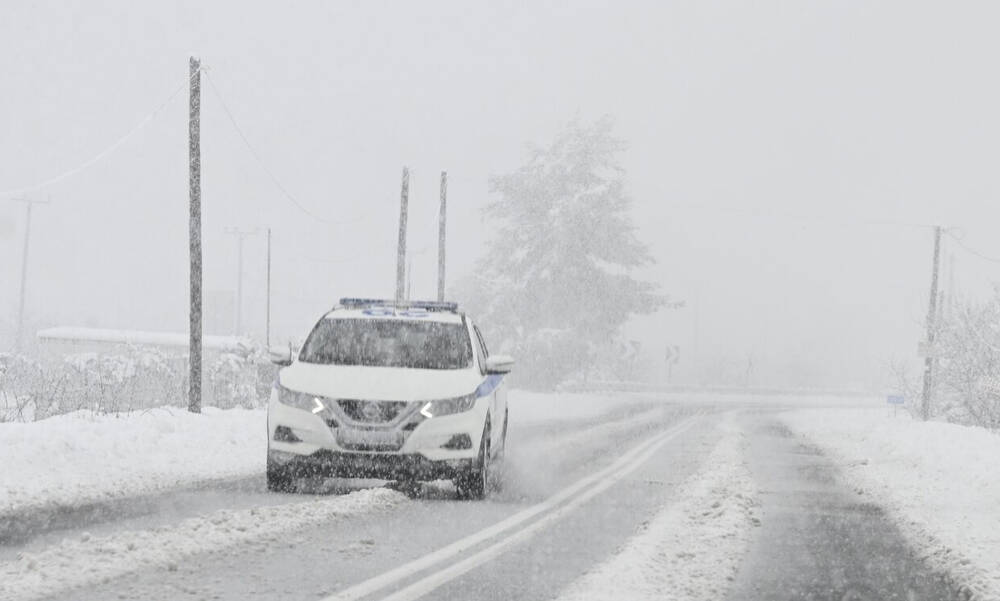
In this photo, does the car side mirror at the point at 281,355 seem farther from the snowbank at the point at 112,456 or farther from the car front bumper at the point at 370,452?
the snowbank at the point at 112,456

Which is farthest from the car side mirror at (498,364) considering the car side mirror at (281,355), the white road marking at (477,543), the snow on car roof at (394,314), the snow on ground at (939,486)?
the snow on ground at (939,486)

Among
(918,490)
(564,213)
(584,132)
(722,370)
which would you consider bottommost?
(722,370)

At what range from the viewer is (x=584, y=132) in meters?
55.8

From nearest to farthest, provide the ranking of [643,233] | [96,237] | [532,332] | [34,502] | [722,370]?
[34,502] < [532,332] < [722,370] < [96,237] < [643,233]

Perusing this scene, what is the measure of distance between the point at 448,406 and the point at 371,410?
2.36 feet

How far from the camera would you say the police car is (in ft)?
36.4

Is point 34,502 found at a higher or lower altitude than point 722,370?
higher

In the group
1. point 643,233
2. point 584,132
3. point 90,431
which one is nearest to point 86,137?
point 643,233

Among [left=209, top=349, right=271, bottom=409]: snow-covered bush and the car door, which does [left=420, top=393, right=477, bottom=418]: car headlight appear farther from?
[left=209, top=349, right=271, bottom=409]: snow-covered bush

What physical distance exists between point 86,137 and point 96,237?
23.6 meters

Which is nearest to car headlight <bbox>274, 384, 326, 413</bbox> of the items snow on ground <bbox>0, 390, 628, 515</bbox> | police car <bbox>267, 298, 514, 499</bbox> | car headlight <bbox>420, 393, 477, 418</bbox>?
police car <bbox>267, 298, 514, 499</bbox>

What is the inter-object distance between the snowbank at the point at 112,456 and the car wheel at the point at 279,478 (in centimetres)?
100

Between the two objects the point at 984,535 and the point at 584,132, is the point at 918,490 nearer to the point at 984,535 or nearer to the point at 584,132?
the point at 984,535

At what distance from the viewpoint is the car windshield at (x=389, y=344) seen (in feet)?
41.3
